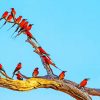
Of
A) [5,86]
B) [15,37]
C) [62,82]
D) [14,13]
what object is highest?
[14,13]

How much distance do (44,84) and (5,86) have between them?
1705mm

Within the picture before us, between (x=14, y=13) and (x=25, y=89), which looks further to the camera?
(x=14, y=13)

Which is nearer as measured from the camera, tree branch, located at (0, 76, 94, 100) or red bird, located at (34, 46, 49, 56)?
tree branch, located at (0, 76, 94, 100)

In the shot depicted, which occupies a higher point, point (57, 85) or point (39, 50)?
point (39, 50)

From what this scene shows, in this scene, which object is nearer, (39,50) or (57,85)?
(57,85)

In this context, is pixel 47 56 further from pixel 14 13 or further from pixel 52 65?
pixel 14 13

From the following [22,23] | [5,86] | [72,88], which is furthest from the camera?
[22,23]

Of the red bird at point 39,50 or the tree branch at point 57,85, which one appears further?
the red bird at point 39,50

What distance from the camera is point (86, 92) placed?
19.6m

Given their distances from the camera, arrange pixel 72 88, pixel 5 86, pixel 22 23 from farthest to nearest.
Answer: pixel 22 23 < pixel 72 88 < pixel 5 86

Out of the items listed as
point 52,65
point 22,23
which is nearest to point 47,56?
point 52,65

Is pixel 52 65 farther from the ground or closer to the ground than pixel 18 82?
farther from the ground

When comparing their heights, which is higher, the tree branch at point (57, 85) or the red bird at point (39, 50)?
the red bird at point (39, 50)

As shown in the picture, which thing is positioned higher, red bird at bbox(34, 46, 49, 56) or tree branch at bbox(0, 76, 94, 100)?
red bird at bbox(34, 46, 49, 56)
